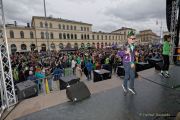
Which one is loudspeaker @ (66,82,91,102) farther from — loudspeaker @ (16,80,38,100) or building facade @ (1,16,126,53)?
building facade @ (1,16,126,53)

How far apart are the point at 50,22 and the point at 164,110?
6317cm

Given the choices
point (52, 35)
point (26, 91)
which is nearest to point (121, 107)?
point (26, 91)

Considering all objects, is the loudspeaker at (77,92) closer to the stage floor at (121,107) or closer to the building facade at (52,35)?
the stage floor at (121,107)

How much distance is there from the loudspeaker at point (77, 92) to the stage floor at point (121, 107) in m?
0.19

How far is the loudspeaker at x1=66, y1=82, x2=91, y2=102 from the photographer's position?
464 cm

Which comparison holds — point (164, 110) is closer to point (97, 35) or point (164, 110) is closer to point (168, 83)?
point (168, 83)

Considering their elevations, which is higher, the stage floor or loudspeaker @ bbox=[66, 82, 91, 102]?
loudspeaker @ bbox=[66, 82, 91, 102]

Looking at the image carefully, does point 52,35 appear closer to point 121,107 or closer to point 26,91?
point 26,91

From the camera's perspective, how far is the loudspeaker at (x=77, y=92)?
4645 millimetres

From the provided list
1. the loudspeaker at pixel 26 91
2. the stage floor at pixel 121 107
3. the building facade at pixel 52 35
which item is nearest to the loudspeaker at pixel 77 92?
the stage floor at pixel 121 107

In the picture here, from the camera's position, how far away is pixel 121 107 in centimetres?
399

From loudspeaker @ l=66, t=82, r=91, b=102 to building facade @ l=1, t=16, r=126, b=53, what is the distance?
41.5 metres

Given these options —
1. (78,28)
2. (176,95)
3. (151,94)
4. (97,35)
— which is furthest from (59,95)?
(97,35)

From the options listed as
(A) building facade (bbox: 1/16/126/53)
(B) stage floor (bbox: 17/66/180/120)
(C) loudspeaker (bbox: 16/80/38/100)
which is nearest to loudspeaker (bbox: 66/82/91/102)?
(B) stage floor (bbox: 17/66/180/120)
